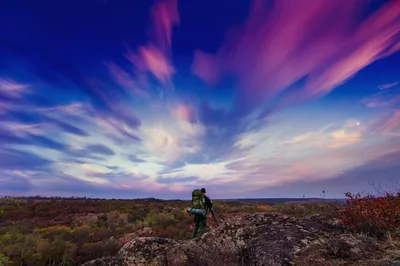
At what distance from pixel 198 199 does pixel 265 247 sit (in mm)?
6181

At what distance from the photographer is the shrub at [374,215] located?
25.9 feet

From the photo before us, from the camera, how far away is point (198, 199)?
13.1 metres

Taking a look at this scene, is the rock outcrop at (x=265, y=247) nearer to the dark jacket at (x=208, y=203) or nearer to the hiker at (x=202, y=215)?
the hiker at (x=202, y=215)

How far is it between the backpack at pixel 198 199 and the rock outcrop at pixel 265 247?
90.1 inches

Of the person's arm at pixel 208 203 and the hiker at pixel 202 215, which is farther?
the person's arm at pixel 208 203

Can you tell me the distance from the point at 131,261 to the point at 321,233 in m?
6.03

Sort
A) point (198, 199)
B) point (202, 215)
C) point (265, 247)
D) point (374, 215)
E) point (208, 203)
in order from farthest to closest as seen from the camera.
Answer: point (208, 203) < point (198, 199) < point (202, 215) < point (374, 215) < point (265, 247)

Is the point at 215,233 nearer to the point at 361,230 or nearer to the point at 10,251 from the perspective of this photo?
the point at 361,230

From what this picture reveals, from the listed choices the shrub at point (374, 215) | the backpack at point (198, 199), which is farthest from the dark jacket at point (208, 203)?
the shrub at point (374, 215)

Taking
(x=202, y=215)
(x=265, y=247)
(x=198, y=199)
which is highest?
(x=198, y=199)

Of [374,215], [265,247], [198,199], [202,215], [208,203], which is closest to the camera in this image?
[265,247]

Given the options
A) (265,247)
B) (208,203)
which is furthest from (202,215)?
(265,247)

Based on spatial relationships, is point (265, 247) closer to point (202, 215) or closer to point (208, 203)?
point (202, 215)

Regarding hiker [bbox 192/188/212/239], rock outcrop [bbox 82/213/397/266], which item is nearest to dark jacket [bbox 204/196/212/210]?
hiker [bbox 192/188/212/239]
